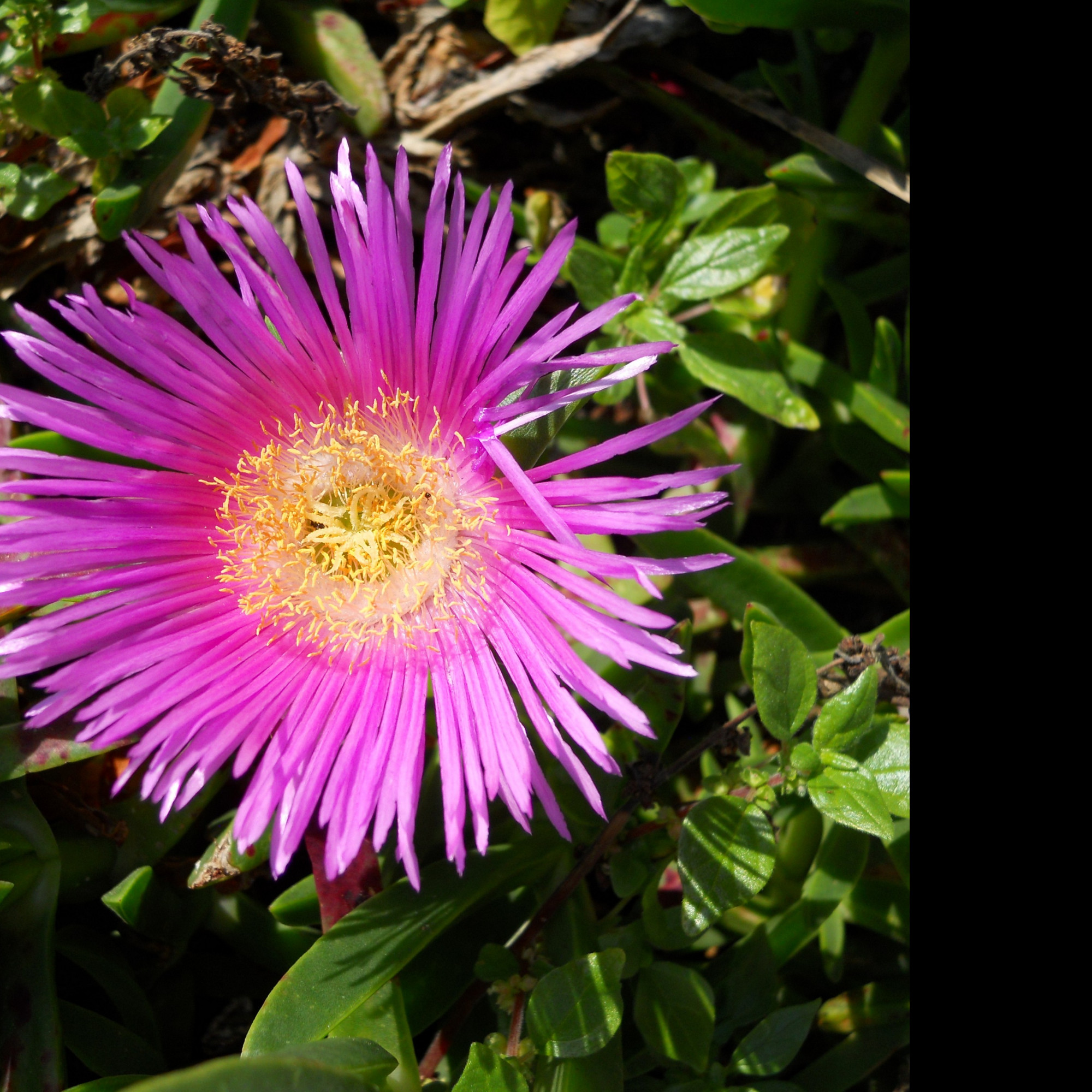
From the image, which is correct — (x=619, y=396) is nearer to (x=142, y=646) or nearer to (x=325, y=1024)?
(x=142, y=646)

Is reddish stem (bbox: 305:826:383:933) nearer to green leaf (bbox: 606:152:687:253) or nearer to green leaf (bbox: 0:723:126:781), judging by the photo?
green leaf (bbox: 0:723:126:781)

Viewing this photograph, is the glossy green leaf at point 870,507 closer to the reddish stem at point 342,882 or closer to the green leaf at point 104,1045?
the reddish stem at point 342,882

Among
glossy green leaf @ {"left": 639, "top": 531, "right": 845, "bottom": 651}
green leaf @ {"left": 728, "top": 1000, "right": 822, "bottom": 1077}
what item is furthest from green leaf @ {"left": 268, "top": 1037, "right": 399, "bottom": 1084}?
glossy green leaf @ {"left": 639, "top": 531, "right": 845, "bottom": 651}

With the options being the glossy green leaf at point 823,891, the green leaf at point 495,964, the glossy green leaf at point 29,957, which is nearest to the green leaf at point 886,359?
the glossy green leaf at point 823,891

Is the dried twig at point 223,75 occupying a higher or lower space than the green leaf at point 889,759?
higher

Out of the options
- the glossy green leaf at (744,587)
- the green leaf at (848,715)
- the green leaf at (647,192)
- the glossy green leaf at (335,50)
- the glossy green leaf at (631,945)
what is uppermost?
the glossy green leaf at (335,50)

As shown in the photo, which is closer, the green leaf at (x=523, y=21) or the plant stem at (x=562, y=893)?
the plant stem at (x=562, y=893)

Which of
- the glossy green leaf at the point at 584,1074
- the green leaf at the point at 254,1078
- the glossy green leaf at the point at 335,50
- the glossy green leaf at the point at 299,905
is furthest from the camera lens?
the glossy green leaf at the point at 335,50
